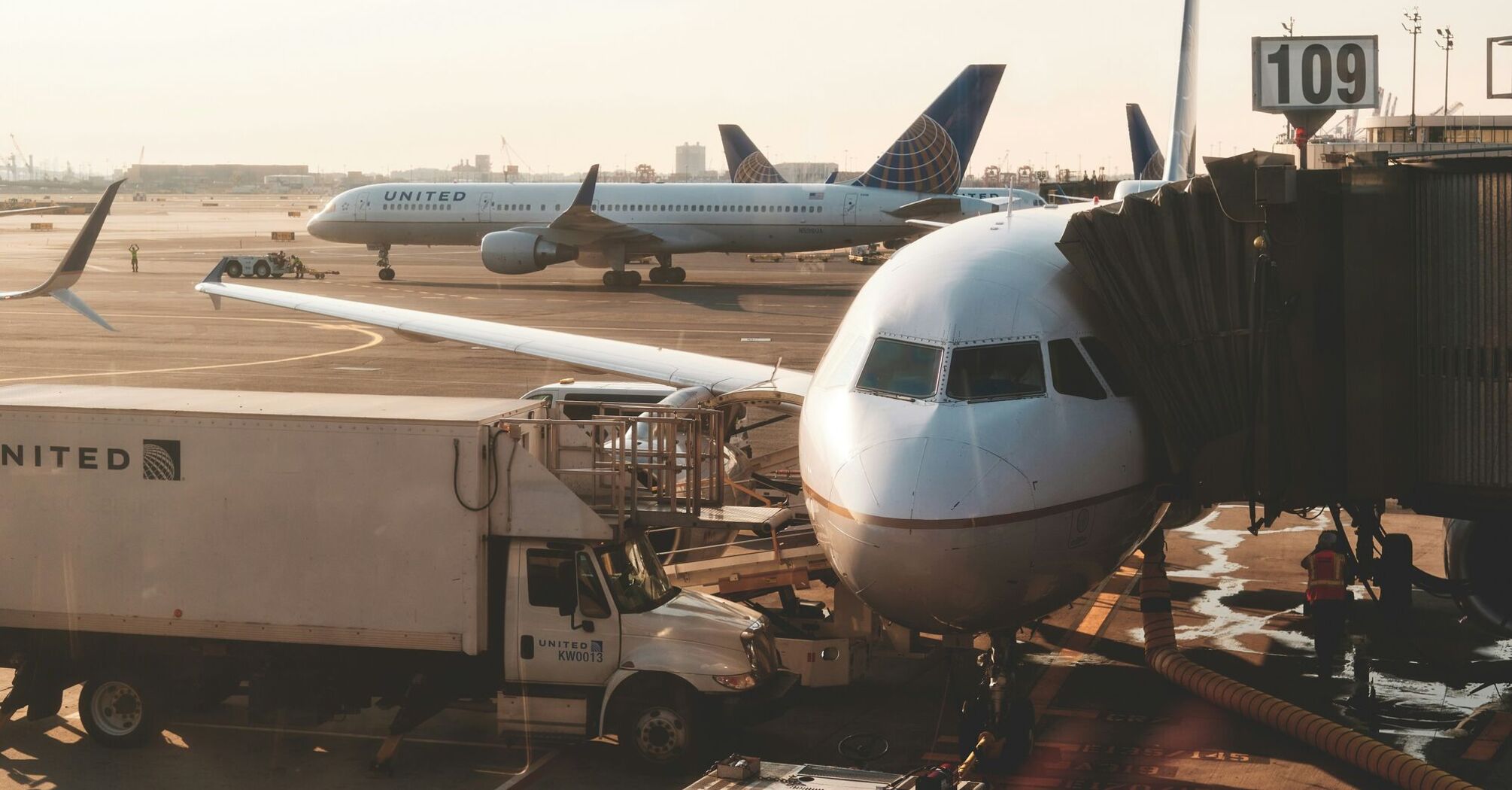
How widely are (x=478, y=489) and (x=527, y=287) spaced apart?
61.7 metres

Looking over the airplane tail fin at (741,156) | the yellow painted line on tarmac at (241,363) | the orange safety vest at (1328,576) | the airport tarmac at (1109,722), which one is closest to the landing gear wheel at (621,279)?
the yellow painted line on tarmac at (241,363)

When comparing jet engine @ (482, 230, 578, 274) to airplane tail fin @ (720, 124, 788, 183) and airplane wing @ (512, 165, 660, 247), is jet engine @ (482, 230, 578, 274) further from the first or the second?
airplane tail fin @ (720, 124, 788, 183)

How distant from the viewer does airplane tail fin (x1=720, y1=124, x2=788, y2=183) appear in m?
107

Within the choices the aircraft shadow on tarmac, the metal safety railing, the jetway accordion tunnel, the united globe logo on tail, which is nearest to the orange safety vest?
the jetway accordion tunnel

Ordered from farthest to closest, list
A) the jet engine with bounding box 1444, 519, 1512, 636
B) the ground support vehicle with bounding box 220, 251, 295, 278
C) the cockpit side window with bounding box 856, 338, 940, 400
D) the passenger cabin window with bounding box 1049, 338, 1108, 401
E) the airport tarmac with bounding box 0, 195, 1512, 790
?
the ground support vehicle with bounding box 220, 251, 295, 278
the jet engine with bounding box 1444, 519, 1512, 636
the airport tarmac with bounding box 0, 195, 1512, 790
the passenger cabin window with bounding box 1049, 338, 1108, 401
the cockpit side window with bounding box 856, 338, 940, 400

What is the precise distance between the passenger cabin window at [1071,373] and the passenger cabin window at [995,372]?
0.55 feet

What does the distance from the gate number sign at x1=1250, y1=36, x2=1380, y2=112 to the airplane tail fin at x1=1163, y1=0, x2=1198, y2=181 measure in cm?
1761

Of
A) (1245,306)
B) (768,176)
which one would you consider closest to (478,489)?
(1245,306)

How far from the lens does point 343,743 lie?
1527 centimetres

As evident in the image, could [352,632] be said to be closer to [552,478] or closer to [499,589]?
[499,589]

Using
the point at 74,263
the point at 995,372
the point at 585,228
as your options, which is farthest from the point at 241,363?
the point at 995,372

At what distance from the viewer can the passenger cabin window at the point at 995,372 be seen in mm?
13312

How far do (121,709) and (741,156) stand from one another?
310 feet

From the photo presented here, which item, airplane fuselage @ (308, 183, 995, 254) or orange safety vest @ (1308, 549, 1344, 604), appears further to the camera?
airplane fuselage @ (308, 183, 995, 254)
